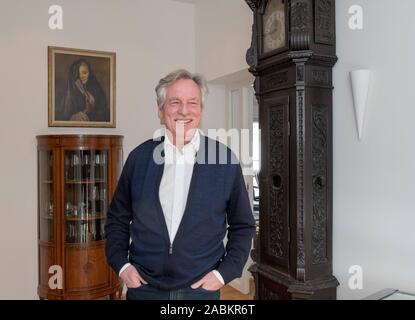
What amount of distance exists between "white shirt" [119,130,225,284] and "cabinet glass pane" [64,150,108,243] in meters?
2.08

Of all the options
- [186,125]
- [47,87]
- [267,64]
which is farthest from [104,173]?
[186,125]

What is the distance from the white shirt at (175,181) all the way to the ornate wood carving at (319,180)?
992 millimetres

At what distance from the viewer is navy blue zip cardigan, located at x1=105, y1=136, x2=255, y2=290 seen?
4.20ft

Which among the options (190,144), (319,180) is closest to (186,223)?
(190,144)

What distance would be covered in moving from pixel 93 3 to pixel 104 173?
167cm

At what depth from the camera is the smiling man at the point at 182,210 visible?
4.21ft

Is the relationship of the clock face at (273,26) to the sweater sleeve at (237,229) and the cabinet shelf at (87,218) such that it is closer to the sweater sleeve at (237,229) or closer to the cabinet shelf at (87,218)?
the sweater sleeve at (237,229)

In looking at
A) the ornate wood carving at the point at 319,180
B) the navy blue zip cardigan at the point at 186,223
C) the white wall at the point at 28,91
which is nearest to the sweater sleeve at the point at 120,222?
the navy blue zip cardigan at the point at 186,223

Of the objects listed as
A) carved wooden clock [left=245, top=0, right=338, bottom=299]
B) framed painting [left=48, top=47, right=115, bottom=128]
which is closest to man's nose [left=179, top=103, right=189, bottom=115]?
carved wooden clock [left=245, top=0, right=338, bottom=299]

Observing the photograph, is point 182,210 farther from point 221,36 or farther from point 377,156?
point 221,36

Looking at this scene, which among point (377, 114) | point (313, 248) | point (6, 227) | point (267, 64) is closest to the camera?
point (377, 114)
